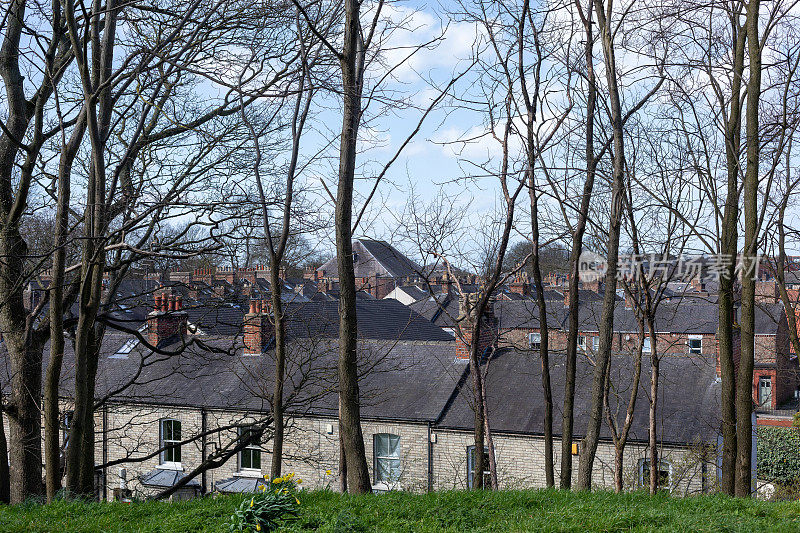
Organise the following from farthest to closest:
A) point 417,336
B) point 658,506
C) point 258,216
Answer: point 417,336, point 258,216, point 658,506

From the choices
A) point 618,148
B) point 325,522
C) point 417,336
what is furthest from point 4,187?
point 417,336

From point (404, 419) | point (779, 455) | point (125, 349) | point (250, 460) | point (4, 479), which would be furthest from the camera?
point (125, 349)

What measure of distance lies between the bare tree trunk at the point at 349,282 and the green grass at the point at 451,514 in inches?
27.6

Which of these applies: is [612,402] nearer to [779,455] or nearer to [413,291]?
[779,455]

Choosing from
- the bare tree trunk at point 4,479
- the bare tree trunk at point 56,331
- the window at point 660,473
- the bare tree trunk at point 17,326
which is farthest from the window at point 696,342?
the bare tree trunk at point 56,331

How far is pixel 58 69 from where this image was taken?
941 cm

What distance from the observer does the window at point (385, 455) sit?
19.1 metres

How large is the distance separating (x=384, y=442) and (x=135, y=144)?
40.0 feet

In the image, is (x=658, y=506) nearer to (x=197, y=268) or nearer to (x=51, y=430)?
(x=51, y=430)

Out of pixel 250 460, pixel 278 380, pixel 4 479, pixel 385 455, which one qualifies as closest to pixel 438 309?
pixel 385 455

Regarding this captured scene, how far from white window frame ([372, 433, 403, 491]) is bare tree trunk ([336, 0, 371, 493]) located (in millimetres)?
11103

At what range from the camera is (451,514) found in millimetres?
6191

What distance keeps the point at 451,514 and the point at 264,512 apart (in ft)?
5.69

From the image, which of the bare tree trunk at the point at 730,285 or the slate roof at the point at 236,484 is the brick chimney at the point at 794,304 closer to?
the bare tree trunk at the point at 730,285
